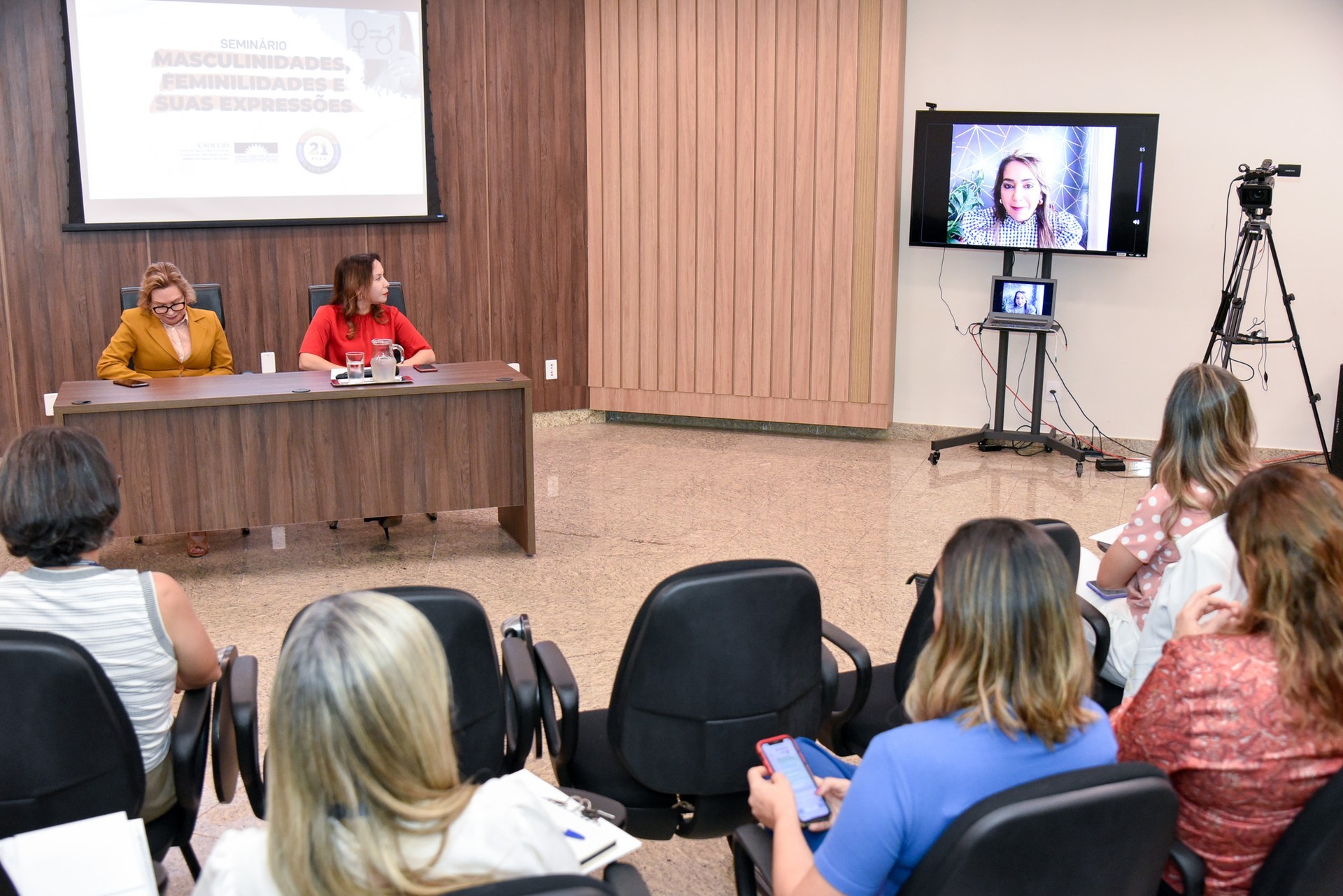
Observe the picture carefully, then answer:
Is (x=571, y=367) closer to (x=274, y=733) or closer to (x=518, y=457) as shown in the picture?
(x=518, y=457)

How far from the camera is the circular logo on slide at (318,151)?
21.5 feet

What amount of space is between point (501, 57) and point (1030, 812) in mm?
6231

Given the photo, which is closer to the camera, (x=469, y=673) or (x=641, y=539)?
(x=469, y=673)

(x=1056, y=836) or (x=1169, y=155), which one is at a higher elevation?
(x=1169, y=155)

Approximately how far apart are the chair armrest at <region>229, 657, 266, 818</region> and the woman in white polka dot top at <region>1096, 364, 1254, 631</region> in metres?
2.00

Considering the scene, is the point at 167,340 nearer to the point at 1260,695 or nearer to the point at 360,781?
the point at 360,781

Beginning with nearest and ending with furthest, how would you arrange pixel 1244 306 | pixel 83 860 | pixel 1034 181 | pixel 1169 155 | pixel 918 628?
pixel 83 860 → pixel 918 628 → pixel 1244 306 → pixel 1034 181 → pixel 1169 155

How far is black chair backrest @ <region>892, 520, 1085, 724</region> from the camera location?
2.54 meters

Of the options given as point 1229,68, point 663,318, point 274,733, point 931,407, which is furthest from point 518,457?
point 1229,68

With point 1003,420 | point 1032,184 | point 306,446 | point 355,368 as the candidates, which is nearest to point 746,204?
point 1032,184

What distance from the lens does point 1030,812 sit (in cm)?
147

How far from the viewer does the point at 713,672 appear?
89.4 inches

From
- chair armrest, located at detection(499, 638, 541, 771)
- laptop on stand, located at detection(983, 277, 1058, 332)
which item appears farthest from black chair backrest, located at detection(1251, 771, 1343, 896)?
laptop on stand, located at detection(983, 277, 1058, 332)

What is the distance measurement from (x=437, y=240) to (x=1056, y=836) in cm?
596
